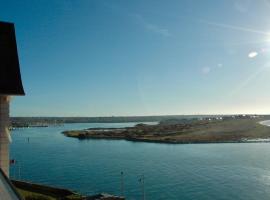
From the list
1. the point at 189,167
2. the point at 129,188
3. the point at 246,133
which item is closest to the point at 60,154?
the point at 189,167

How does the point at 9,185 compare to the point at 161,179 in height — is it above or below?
above

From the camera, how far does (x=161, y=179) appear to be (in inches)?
2122

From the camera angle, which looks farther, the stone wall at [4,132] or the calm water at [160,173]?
the calm water at [160,173]

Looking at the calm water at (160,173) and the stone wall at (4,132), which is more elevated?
the stone wall at (4,132)

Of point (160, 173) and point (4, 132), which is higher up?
point (4, 132)

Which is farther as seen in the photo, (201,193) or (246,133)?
(246,133)

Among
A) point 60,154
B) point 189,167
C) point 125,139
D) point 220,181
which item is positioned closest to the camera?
point 220,181

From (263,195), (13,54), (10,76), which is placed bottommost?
(263,195)

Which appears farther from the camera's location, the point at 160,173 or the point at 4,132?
the point at 160,173

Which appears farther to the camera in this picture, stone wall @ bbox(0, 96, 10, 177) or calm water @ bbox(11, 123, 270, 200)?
calm water @ bbox(11, 123, 270, 200)

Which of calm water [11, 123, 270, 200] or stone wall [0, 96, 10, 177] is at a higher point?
stone wall [0, 96, 10, 177]

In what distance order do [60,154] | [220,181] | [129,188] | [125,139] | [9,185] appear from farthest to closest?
[125,139]
[60,154]
[220,181]
[129,188]
[9,185]

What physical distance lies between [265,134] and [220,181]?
307 ft

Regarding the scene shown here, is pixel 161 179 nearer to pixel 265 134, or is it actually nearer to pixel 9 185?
pixel 9 185
